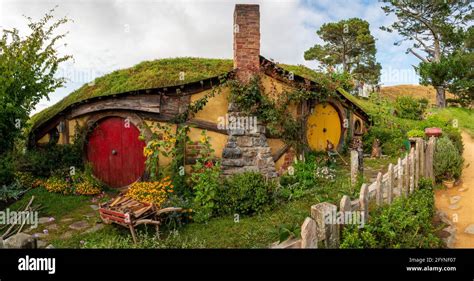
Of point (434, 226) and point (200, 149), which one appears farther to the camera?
point (200, 149)

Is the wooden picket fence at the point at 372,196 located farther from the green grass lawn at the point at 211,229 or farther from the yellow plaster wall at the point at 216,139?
the yellow plaster wall at the point at 216,139

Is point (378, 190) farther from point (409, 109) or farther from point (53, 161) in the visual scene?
point (409, 109)

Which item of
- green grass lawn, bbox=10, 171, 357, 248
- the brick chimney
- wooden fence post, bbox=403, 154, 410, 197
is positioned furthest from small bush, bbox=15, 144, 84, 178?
wooden fence post, bbox=403, 154, 410, 197

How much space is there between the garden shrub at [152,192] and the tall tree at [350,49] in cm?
1627

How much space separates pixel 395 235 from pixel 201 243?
121 inches

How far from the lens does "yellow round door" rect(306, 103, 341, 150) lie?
11609 millimetres

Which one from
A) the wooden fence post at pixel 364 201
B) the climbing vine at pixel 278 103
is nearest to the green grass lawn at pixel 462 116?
the climbing vine at pixel 278 103

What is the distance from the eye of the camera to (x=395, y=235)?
4.52 meters

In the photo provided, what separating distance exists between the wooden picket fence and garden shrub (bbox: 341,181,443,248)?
0.50ft

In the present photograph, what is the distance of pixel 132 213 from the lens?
5.96m

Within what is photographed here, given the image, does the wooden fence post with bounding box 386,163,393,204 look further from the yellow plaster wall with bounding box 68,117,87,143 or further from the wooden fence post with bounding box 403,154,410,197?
the yellow plaster wall with bounding box 68,117,87,143

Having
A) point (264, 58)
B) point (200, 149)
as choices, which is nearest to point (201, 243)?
point (200, 149)
